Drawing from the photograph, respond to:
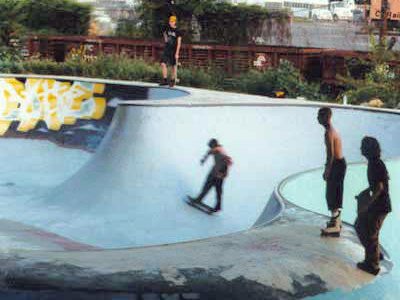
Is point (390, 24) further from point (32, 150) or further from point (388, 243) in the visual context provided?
point (388, 243)

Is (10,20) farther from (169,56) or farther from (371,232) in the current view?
(371,232)

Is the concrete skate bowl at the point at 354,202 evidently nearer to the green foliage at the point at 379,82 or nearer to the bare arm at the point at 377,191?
the bare arm at the point at 377,191

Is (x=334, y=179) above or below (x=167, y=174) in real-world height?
above

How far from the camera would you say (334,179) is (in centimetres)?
477

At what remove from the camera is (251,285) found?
3.73 m

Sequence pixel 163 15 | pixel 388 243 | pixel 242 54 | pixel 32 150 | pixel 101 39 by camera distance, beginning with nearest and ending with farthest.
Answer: pixel 388 243, pixel 32 150, pixel 242 54, pixel 101 39, pixel 163 15

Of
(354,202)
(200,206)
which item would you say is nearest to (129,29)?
(200,206)

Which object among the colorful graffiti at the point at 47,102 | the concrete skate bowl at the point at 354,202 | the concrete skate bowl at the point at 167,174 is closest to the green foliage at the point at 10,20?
the colorful graffiti at the point at 47,102

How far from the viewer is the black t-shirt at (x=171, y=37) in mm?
14117

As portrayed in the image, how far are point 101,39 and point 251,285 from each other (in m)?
22.5

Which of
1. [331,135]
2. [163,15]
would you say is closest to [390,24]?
[163,15]

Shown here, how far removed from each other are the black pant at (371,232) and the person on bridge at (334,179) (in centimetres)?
24

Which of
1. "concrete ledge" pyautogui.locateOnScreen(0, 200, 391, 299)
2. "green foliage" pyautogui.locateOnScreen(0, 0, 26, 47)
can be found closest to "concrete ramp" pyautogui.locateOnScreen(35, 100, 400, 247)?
"concrete ledge" pyautogui.locateOnScreen(0, 200, 391, 299)

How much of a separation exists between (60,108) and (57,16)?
52.2ft
